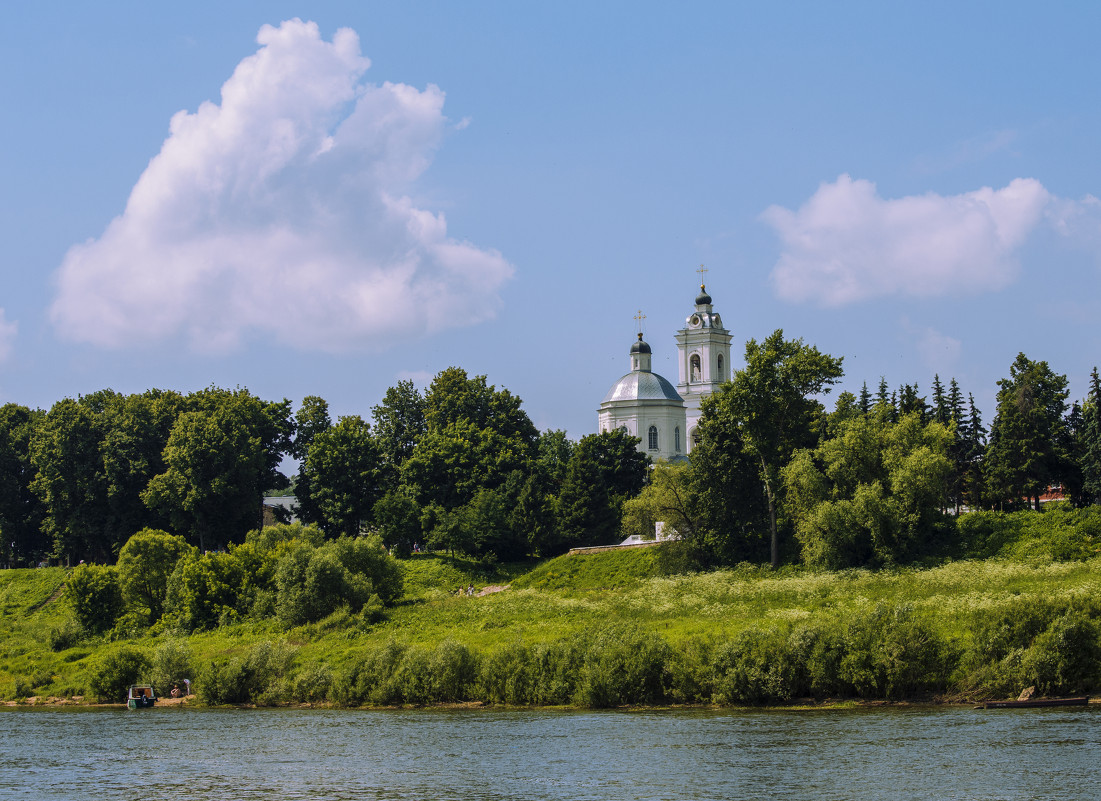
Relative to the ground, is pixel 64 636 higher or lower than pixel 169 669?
higher

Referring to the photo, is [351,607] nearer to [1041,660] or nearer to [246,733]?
[246,733]

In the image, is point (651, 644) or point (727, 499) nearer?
point (651, 644)

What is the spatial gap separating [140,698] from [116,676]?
2508 millimetres

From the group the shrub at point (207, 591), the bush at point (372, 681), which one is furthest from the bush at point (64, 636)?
the bush at point (372, 681)

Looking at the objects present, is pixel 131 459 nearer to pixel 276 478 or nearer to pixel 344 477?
pixel 276 478

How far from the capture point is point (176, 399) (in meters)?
85.8

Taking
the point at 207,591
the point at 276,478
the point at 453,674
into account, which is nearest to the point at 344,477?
the point at 276,478

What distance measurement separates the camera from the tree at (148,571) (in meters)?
64.3

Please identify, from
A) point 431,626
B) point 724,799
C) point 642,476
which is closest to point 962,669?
point 724,799

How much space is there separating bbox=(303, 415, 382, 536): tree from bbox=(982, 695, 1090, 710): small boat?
1986 inches

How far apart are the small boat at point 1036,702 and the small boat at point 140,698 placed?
3051 centimetres

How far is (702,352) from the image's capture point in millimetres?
113938

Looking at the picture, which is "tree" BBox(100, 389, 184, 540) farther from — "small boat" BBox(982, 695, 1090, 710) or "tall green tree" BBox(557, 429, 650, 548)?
"small boat" BBox(982, 695, 1090, 710)

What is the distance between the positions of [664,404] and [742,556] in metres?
41.6
